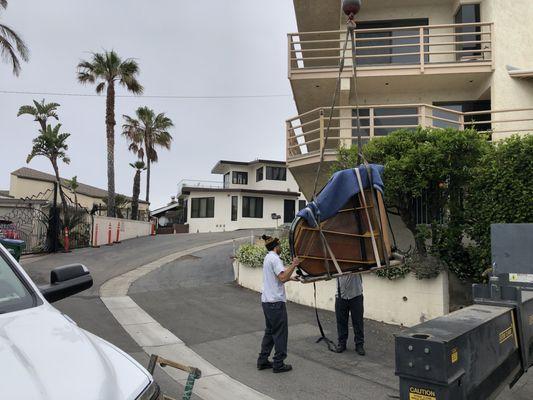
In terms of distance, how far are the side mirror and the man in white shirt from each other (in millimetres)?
2809

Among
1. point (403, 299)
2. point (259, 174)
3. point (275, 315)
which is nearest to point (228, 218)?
Answer: point (259, 174)

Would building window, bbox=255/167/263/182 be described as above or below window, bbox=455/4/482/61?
below

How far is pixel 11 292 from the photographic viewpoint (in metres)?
3.17

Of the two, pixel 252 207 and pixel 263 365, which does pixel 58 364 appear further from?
pixel 252 207

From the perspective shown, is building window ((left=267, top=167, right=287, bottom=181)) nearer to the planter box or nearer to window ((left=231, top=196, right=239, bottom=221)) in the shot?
window ((left=231, top=196, right=239, bottom=221))

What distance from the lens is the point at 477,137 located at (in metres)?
8.95

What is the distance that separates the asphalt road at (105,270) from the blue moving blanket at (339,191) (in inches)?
101

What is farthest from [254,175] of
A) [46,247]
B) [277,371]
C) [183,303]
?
[277,371]

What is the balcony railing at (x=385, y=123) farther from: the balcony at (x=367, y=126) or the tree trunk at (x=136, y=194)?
the tree trunk at (x=136, y=194)

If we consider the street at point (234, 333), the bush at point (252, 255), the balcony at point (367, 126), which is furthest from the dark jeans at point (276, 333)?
the balcony at point (367, 126)

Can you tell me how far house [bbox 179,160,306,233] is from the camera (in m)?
35.2

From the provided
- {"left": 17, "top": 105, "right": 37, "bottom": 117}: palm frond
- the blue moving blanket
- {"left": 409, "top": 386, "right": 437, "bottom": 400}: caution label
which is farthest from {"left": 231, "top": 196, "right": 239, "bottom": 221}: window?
{"left": 409, "top": 386, "right": 437, "bottom": 400}: caution label

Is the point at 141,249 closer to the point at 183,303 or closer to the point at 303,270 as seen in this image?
the point at 183,303

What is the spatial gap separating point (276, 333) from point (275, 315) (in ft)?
0.77
